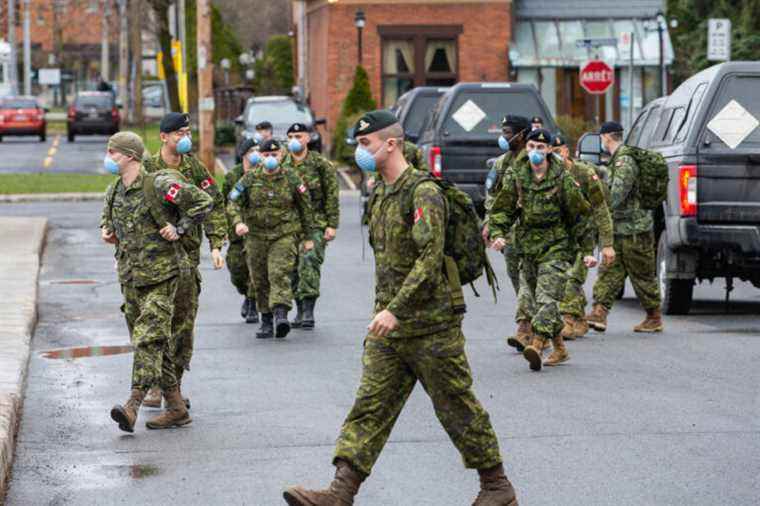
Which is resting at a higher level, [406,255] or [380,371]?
[406,255]

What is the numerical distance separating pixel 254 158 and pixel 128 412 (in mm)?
5048

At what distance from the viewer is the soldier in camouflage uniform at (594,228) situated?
1319 centimetres

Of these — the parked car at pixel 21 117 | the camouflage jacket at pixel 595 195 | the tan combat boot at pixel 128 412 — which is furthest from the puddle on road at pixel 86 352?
the parked car at pixel 21 117

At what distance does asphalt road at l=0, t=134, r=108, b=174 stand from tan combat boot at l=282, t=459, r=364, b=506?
35243 millimetres

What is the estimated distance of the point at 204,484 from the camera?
28.0ft

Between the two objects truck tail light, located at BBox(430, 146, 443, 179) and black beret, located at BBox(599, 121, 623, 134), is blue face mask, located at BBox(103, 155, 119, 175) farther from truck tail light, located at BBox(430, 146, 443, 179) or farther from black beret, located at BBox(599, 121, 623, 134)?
truck tail light, located at BBox(430, 146, 443, 179)

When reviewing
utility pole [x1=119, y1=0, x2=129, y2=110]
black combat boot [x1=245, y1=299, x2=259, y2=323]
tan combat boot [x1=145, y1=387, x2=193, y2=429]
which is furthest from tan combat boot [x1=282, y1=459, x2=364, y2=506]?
utility pole [x1=119, y1=0, x2=129, y2=110]

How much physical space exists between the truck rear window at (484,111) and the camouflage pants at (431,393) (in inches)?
649

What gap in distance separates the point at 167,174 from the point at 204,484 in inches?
91.7

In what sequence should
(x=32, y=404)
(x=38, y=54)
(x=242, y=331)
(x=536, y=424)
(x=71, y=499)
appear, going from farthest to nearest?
(x=38, y=54)
(x=242, y=331)
(x=32, y=404)
(x=536, y=424)
(x=71, y=499)

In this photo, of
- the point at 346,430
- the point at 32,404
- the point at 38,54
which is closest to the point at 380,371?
the point at 346,430

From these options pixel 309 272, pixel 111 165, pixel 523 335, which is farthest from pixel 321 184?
pixel 111 165

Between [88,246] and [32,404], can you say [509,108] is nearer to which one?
[88,246]

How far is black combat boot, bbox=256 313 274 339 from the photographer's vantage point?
574 inches
